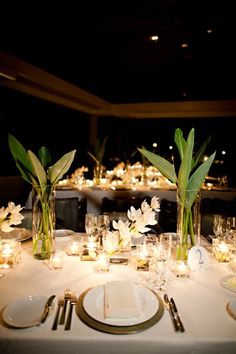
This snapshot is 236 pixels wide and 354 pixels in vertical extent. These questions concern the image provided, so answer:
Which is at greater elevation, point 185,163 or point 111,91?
point 111,91

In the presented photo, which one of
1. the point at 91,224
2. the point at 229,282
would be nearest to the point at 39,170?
the point at 91,224

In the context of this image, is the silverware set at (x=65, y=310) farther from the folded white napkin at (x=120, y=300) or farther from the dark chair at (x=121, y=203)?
the dark chair at (x=121, y=203)

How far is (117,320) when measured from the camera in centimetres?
83

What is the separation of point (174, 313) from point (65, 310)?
0.35m

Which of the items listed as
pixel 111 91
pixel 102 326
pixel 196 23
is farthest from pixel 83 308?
pixel 111 91

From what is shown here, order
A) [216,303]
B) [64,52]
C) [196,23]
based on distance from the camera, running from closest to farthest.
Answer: [216,303], [196,23], [64,52]

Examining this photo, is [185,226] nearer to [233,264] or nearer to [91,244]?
[233,264]

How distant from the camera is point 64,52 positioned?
4.51 m

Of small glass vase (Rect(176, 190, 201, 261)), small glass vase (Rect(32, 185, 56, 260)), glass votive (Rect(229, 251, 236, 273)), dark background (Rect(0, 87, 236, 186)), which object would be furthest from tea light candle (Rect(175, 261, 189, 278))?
dark background (Rect(0, 87, 236, 186))

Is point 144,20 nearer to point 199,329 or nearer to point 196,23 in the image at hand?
point 196,23

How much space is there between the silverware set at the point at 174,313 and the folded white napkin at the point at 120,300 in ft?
0.35

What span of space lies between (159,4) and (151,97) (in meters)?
5.42

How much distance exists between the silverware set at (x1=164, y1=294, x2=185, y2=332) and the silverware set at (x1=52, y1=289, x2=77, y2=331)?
0.31m

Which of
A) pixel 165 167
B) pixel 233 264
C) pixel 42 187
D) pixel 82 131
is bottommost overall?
pixel 233 264
